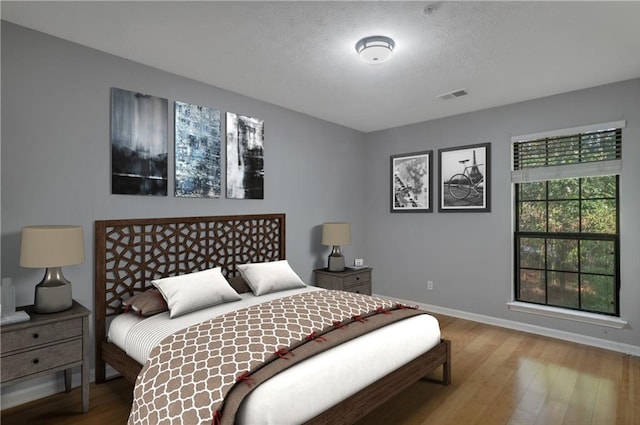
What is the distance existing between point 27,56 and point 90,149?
0.71 metres

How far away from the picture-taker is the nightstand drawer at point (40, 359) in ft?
6.74

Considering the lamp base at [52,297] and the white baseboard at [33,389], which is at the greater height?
the lamp base at [52,297]

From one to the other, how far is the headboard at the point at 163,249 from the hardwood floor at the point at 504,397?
1.71 feet

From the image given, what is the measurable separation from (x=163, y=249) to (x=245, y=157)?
127cm

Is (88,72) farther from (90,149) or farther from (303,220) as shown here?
(303,220)

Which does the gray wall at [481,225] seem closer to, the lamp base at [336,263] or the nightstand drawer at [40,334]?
the lamp base at [336,263]

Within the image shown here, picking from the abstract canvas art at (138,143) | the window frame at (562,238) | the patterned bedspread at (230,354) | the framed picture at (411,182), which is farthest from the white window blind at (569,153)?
the abstract canvas art at (138,143)

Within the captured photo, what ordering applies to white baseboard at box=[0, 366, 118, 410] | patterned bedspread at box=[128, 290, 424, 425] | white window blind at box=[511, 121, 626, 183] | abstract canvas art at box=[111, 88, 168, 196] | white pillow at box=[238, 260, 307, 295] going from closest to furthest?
patterned bedspread at box=[128, 290, 424, 425], white baseboard at box=[0, 366, 118, 410], abstract canvas art at box=[111, 88, 168, 196], white pillow at box=[238, 260, 307, 295], white window blind at box=[511, 121, 626, 183]

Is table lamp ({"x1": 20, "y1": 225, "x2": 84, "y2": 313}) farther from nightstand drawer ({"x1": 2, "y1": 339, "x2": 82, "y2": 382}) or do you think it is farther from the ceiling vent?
the ceiling vent

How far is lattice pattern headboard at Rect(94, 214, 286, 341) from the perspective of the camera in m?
2.76

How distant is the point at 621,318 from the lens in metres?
3.38

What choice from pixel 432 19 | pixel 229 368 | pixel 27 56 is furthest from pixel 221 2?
pixel 229 368

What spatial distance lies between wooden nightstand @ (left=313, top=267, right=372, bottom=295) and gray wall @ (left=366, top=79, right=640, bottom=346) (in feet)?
2.62

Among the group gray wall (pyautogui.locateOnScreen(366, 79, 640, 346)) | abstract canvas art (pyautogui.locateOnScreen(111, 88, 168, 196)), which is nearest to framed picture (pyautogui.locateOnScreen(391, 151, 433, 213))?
gray wall (pyautogui.locateOnScreen(366, 79, 640, 346))
